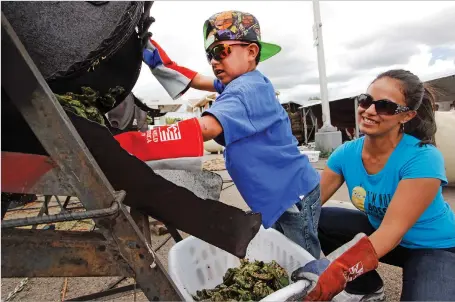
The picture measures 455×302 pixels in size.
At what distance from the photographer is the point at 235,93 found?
1.38m

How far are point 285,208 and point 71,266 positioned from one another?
1.03 m

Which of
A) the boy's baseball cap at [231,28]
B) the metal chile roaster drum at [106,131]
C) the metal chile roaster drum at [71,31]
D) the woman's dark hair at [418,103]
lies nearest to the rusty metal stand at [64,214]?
the metal chile roaster drum at [106,131]

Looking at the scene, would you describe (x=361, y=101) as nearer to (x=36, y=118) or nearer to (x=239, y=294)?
(x=239, y=294)

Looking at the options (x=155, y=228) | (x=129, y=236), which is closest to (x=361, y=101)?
(x=129, y=236)

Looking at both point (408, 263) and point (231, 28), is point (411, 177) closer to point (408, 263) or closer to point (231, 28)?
point (408, 263)

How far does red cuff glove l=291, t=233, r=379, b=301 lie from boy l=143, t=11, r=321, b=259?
28 cm

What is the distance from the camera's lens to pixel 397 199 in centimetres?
181

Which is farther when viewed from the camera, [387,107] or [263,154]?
[387,107]

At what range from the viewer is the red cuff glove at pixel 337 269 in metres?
1.46

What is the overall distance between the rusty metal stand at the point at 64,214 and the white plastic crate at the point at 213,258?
23.7 inches

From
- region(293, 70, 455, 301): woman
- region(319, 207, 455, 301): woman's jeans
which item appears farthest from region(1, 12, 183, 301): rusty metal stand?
region(319, 207, 455, 301): woman's jeans

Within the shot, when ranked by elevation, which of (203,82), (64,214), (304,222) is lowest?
(304,222)

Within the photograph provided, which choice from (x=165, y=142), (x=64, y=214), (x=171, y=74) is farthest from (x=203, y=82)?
(x=64, y=214)

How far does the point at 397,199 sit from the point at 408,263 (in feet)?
1.55
